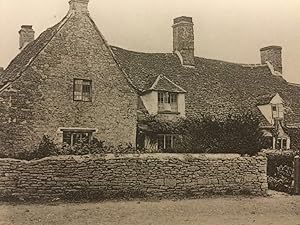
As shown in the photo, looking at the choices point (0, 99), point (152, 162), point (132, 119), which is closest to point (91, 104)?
point (132, 119)

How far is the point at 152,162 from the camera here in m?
11.6

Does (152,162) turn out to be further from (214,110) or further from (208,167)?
(214,110)

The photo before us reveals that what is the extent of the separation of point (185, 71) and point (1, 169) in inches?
546

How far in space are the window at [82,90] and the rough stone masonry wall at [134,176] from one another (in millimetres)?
5007

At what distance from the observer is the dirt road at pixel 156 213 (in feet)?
28.8

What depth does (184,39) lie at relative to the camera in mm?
23328

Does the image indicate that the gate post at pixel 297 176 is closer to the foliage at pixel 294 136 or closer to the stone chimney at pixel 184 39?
the foliage at pixel 294 136

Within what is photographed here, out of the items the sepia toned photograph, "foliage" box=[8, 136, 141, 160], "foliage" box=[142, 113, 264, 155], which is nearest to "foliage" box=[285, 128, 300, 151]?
the sepia toned photograph

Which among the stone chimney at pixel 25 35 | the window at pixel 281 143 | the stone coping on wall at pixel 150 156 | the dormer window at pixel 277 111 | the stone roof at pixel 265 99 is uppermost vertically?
the stone chimney at pixel 25 35

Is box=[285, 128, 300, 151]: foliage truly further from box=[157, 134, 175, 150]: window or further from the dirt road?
the dirt road

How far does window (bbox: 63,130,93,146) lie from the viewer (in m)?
15.4

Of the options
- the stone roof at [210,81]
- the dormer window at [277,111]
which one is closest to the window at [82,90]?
the stone roof at [210,81]

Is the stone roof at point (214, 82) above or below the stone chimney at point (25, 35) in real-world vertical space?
below

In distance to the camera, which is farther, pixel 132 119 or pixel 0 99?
pixel 132 119
